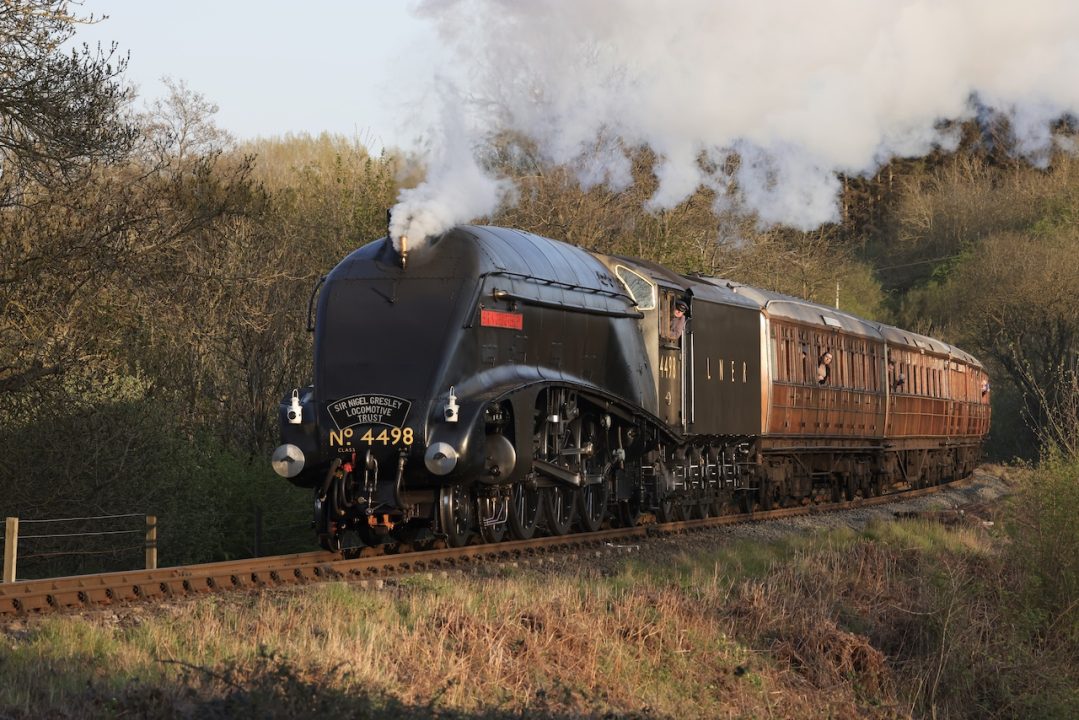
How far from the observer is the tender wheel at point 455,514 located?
14.8 metres

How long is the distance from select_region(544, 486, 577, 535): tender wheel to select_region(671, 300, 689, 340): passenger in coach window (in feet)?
11.7

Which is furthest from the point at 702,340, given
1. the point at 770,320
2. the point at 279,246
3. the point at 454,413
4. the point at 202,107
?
the point at 202,107

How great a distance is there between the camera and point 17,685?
765cm

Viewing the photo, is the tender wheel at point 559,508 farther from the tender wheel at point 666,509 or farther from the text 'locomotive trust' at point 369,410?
the text 'locomotive trust' at point 369,410

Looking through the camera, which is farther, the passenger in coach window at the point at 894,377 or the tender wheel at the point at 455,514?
the passenger in coach window at the point at 894,377

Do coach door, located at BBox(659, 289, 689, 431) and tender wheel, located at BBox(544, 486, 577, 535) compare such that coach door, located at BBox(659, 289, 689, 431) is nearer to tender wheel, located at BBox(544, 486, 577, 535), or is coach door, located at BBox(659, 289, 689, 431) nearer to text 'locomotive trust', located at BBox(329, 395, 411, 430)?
tender wheel, located at BBox(544, 486, 577, 535)

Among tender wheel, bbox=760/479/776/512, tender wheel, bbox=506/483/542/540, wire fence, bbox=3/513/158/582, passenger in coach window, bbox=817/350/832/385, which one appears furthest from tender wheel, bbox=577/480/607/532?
passenger in coach window, bbox=817/350/832/385

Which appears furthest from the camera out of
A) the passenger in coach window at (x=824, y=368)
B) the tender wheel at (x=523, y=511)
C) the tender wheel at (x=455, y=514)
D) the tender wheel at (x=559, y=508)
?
the passenger in coach window at (x=824, y=368)

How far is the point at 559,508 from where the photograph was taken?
1770cm

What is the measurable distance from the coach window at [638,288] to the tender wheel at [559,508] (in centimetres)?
333

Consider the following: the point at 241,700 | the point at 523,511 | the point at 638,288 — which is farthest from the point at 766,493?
the point at 241,700

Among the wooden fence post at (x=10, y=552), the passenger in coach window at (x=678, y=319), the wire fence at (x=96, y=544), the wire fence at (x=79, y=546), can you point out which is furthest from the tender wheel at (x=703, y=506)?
the wooden fence post at (x=10, y=552)

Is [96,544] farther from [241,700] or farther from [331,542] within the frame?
[241,700]

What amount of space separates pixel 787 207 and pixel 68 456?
14.0 meters
